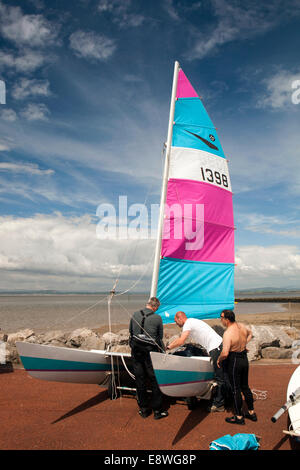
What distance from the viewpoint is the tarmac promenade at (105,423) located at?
398 centimetres

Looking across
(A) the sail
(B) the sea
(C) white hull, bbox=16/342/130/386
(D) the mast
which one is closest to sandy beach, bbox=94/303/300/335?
(B) the sea

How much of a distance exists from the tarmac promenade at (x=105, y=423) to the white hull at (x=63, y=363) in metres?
0.53

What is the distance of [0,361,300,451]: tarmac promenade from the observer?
398 centimetres

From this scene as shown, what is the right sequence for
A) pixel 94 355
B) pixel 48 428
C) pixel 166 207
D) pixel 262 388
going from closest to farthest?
pixel 48 428, pixel 94 355, pixel 262 388, pixel 166 207

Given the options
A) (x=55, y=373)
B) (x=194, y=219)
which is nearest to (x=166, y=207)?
(x=194, y=219)

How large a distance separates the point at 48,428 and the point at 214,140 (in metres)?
7.42

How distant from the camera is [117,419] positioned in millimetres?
4734

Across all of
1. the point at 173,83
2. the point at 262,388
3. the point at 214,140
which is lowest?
the point at 262,388

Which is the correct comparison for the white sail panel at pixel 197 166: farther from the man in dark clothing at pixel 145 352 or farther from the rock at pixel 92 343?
the rock at pixel 92 343

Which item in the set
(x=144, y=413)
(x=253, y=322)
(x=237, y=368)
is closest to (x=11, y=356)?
(x=144, y=413)

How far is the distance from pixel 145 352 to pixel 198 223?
12.2 feet

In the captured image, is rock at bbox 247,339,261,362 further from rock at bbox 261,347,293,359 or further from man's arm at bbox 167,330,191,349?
man's arm at bbox 167,330,191,349
